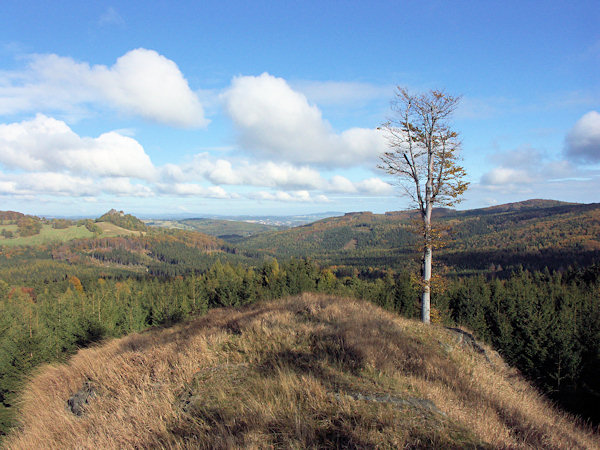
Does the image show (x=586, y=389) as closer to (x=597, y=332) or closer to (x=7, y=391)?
A: (x=597, y=332)

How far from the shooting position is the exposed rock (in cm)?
660

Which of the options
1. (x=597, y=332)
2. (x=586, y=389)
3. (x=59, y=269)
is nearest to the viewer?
(x=586, y=389)

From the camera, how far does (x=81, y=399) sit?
6.97 m

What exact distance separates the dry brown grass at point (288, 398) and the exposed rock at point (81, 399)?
18 centimetres

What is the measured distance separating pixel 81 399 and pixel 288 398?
5.61 metres

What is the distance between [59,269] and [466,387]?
21167 centimetres

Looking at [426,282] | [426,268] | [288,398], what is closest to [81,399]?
[288,398]

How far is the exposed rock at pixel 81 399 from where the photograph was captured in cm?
660

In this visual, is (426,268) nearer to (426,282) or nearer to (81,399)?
(426,282)

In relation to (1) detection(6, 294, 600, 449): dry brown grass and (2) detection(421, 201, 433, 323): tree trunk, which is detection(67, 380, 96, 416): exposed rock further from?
(2) detection(421, 201, 433, 323): tree trunk

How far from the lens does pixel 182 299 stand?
48094 mm

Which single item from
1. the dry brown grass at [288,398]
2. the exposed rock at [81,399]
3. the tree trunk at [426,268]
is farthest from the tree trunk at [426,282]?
the exposed rock at [81,399]

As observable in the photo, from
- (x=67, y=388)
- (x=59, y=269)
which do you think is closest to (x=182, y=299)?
(x=67, y=388)

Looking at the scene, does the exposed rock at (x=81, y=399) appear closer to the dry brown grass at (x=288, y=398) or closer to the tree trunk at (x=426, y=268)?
the dry brown grass at (x=288, y=398)
